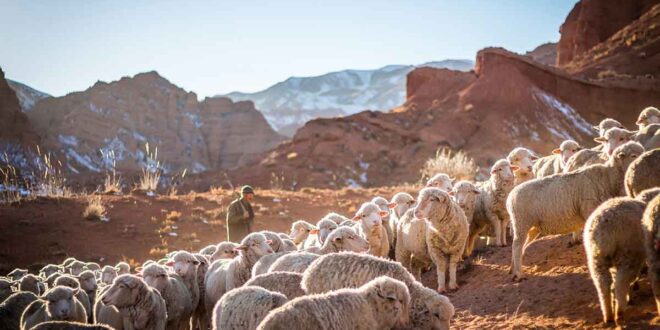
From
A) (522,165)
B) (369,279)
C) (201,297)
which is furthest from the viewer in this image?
(522,165)

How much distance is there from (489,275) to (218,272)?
4210 millimetres

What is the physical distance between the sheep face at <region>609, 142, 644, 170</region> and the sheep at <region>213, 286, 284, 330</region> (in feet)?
15.9

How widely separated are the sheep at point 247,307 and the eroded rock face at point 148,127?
4915 centimetres

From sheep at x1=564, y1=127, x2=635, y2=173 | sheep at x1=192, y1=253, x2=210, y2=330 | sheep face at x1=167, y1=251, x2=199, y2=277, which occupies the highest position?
sheep at x1=564, y1=127, x2=635, y2=173

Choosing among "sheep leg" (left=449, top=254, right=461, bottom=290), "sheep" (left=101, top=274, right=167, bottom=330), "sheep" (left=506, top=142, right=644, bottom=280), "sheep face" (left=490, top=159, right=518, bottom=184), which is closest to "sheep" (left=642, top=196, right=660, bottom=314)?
"sheep" (left=506, top=142, right=644, bottom=280)

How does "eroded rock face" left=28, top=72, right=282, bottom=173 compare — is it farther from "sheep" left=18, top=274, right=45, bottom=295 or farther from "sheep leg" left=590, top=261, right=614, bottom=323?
"sheep leg" left=590, top=261, right=614, bottom=323

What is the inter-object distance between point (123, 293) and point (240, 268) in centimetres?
186

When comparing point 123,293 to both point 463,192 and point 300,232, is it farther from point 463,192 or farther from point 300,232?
point 463,192

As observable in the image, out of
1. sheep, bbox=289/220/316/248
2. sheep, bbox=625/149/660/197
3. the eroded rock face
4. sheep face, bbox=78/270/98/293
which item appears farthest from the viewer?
the eroded rock face

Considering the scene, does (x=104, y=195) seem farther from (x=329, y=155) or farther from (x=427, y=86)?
(x=427, y=86)

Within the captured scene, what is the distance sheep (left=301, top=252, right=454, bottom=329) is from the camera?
5.76 meters

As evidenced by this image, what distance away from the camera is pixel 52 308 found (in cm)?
727

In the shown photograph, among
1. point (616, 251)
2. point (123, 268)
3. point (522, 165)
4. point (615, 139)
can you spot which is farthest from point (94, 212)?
point (616, 251)

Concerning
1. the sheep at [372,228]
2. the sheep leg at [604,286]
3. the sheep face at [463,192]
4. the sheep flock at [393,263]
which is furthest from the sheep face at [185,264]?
the sheep leg at [604,286]
